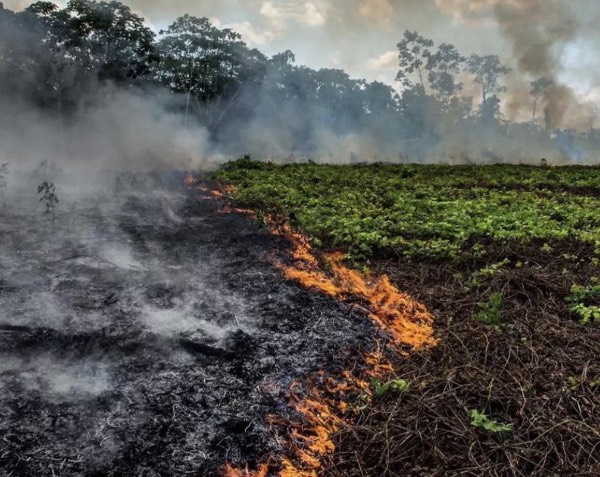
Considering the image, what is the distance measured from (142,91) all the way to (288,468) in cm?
2930

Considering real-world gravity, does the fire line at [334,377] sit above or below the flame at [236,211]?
below

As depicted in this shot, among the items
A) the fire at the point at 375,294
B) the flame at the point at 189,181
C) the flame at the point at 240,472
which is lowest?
the flame at the point at 240,472

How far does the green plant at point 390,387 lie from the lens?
13.1ft

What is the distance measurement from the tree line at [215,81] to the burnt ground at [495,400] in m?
22.2

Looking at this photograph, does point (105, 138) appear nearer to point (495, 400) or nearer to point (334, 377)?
point (334, 377)

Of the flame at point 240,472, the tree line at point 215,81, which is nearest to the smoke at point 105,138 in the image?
the tree line at point 215,81

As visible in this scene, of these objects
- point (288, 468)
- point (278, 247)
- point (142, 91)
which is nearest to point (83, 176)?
point (278, 247)

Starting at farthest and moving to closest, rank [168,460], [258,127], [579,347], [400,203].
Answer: [258,127]
[400,203]
[579,347]
[168,460]

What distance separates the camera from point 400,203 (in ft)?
37.4

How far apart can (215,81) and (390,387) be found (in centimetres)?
3062

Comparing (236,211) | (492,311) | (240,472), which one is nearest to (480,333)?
(492,311)

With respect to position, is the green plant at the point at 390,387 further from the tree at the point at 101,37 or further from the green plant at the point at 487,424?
the tree at the point at 101,37

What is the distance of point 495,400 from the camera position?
379 cm

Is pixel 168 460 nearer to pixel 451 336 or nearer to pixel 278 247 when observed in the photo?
pixel 451 336
